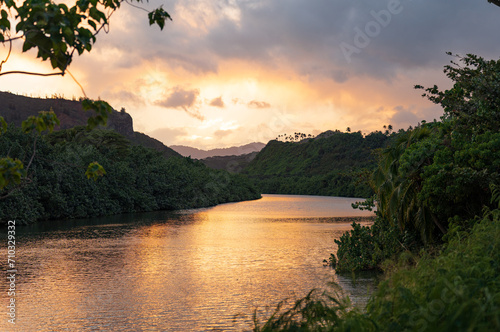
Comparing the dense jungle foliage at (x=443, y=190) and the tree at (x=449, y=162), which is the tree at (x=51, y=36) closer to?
the dense jungle foliage at (x=443, y=190)

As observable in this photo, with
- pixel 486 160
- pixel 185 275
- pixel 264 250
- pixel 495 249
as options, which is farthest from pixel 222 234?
pixel 495 249

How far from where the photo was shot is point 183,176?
69438mm

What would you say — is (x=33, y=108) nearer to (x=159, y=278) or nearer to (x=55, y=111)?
(x=55, y=111)

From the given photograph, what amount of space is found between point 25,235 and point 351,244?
2104 cm

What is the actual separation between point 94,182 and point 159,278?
27.6 meters

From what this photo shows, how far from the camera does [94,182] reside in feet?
140

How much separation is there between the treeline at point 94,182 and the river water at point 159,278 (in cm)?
459

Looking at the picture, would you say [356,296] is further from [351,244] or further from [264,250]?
[264,250]

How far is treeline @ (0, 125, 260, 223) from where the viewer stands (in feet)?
124

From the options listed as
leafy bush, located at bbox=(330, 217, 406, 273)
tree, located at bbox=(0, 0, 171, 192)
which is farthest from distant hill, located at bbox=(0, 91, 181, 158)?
Result: tree, located at bbox=(0, 0, 171, 192)

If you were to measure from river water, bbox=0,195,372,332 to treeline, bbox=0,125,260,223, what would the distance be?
4586 millimetres

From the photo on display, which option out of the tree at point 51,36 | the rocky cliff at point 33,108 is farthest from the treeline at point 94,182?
the rocky cliff at point 33,108

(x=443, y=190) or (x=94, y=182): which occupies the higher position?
(x=94, y=182)

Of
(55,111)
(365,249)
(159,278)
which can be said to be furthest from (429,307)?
(55,111)
